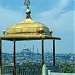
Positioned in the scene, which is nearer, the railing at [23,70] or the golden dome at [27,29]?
the golden dome at [27,29]

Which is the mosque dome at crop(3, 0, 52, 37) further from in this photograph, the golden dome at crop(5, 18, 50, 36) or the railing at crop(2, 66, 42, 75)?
the railing at crop(2, 66, 42, 75)

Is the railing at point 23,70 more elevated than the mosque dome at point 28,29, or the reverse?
the mosque dome at point 28,29

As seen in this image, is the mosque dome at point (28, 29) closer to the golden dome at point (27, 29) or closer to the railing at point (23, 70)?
the golden dome at point (27, 29)

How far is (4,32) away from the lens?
1085 centimetres

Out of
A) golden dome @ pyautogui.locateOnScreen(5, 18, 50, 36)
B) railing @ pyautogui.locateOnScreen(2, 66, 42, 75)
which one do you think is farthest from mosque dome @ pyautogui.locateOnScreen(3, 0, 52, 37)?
railing @ pyautogui.locateOnScreen(2, 66, 42, 75)

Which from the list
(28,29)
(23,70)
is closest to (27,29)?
(28,29)

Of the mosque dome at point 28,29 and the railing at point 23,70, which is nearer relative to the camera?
the mosque dome at point 28,29

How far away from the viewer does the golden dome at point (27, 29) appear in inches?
405

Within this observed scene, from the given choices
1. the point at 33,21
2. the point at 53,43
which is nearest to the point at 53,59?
the point at 53,43

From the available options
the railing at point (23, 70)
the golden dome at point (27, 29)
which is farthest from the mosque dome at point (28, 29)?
the railing at point (23, 70)

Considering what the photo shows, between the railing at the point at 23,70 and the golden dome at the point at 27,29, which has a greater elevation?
the golden dome at the point at 27,29

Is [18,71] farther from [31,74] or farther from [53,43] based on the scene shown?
[53,43]

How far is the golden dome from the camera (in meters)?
10.3

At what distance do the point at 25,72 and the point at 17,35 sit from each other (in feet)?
5.74
